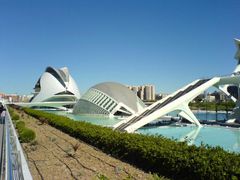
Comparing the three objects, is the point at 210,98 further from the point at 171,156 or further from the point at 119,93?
the point at 171,156

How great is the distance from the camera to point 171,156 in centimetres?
788

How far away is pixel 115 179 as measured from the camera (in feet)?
23.7

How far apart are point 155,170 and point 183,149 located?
94 cm

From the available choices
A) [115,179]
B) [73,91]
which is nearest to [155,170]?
[115,179]

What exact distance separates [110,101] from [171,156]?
3502 centimetres

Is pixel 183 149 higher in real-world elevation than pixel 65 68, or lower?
lower

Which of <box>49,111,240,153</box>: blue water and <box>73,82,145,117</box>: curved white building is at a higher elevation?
<box>73,82,145,117</box>: curved white building

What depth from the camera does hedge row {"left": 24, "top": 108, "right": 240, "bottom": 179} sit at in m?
6.44

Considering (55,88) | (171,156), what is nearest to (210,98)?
(55,88)

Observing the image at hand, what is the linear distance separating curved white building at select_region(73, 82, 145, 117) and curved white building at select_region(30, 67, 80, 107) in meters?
31.7

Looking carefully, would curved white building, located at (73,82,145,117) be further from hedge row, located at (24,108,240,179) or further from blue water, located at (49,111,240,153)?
hedge row, located at (24,108,240,179)

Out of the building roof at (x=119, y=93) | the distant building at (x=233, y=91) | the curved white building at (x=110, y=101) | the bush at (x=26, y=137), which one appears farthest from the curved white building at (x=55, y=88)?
Answer: the bush at (x=26, y=137)

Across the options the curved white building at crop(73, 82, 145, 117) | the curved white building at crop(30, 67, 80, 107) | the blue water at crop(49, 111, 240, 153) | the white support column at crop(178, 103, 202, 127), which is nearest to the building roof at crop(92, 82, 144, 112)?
the curved white building at crop(73, 82, 145, 117)

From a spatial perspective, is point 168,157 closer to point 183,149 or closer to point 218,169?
point 183,149
